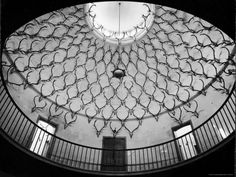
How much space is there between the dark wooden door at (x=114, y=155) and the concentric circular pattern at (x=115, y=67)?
0.58 meters

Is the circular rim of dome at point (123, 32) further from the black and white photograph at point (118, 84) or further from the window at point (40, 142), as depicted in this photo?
the window at point (40, 142)

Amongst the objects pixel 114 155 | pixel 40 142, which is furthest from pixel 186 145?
pixel 40 142

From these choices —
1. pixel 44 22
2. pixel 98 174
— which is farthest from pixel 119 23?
pixel 98 174

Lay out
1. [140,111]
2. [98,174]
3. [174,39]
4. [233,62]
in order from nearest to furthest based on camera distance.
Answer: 1. [98,174]
2. [233,62]
3. [174,39]
4. [140,111]

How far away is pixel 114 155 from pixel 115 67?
3.94m

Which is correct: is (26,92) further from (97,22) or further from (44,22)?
(97,22)

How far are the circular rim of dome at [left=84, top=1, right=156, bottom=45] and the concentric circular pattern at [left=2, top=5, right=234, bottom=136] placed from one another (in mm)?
196

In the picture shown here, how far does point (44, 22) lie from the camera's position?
33.3 ft

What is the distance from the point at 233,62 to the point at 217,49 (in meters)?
0.88

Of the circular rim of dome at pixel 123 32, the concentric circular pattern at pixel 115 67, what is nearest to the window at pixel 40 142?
the concentric circular pattern at pixel 115 67

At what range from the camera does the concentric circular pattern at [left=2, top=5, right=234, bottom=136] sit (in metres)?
10.1

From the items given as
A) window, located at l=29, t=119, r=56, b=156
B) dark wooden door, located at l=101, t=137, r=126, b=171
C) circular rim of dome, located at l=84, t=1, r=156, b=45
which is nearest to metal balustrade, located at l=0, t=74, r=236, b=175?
window, located at l=29, t=119, r=56, b=156

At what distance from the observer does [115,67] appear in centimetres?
1164

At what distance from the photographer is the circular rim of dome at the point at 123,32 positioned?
1087cm
